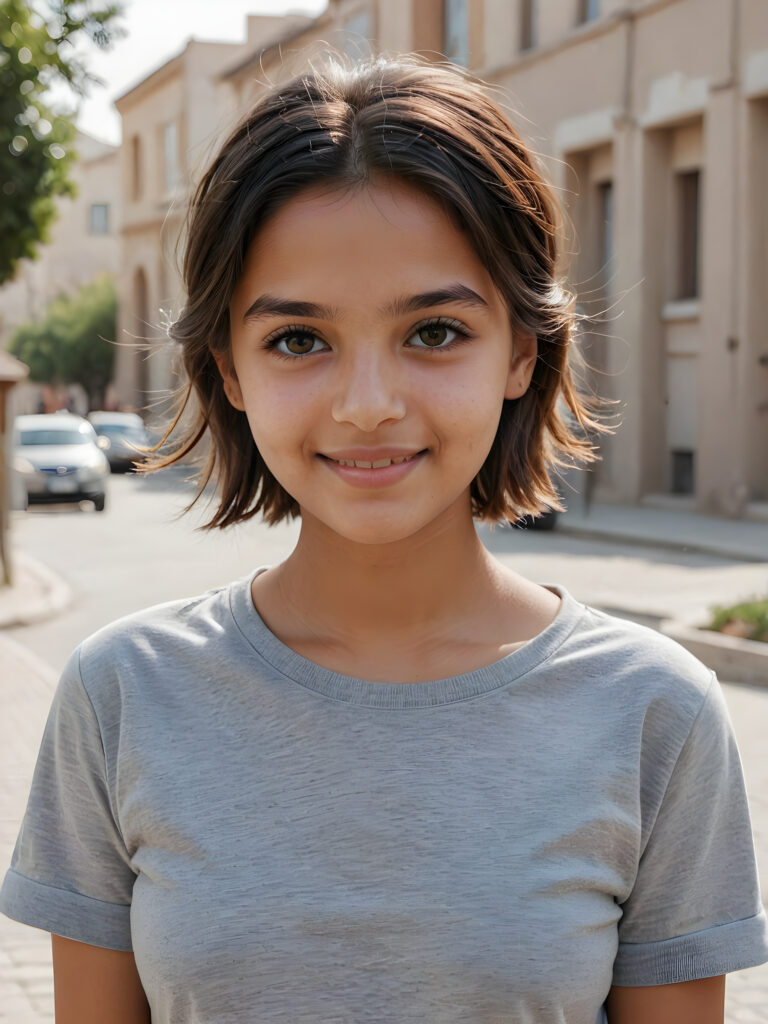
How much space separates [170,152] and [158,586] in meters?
36.9

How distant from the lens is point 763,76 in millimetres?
18297

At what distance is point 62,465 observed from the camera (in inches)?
891

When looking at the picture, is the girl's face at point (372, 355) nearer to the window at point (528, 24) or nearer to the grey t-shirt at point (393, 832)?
the grey t-shirt at point (393, 832)

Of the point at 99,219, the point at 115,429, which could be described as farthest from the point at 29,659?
the point at 99,219

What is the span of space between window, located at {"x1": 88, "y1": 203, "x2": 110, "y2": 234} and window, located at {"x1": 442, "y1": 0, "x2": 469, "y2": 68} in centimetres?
4463

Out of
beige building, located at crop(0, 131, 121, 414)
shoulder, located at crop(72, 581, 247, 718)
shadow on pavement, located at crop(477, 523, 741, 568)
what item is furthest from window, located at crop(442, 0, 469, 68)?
beige building, located at crop(0, 131, 121, 414)

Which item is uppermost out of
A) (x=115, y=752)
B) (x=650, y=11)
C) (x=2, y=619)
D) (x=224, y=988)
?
(x=650, y=11)

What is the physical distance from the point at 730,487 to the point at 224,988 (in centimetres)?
1829

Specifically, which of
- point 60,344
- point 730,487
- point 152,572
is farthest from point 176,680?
point 60,344

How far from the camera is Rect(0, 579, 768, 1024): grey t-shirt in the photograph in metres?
1.58

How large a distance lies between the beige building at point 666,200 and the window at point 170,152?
854 inches

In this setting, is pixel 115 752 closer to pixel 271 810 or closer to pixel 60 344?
pixel 271 810

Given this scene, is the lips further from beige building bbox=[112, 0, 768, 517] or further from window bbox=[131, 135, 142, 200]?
window bbox=[131, 135, 142, 200]

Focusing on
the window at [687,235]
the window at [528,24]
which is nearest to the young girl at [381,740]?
the window at [687,235]
